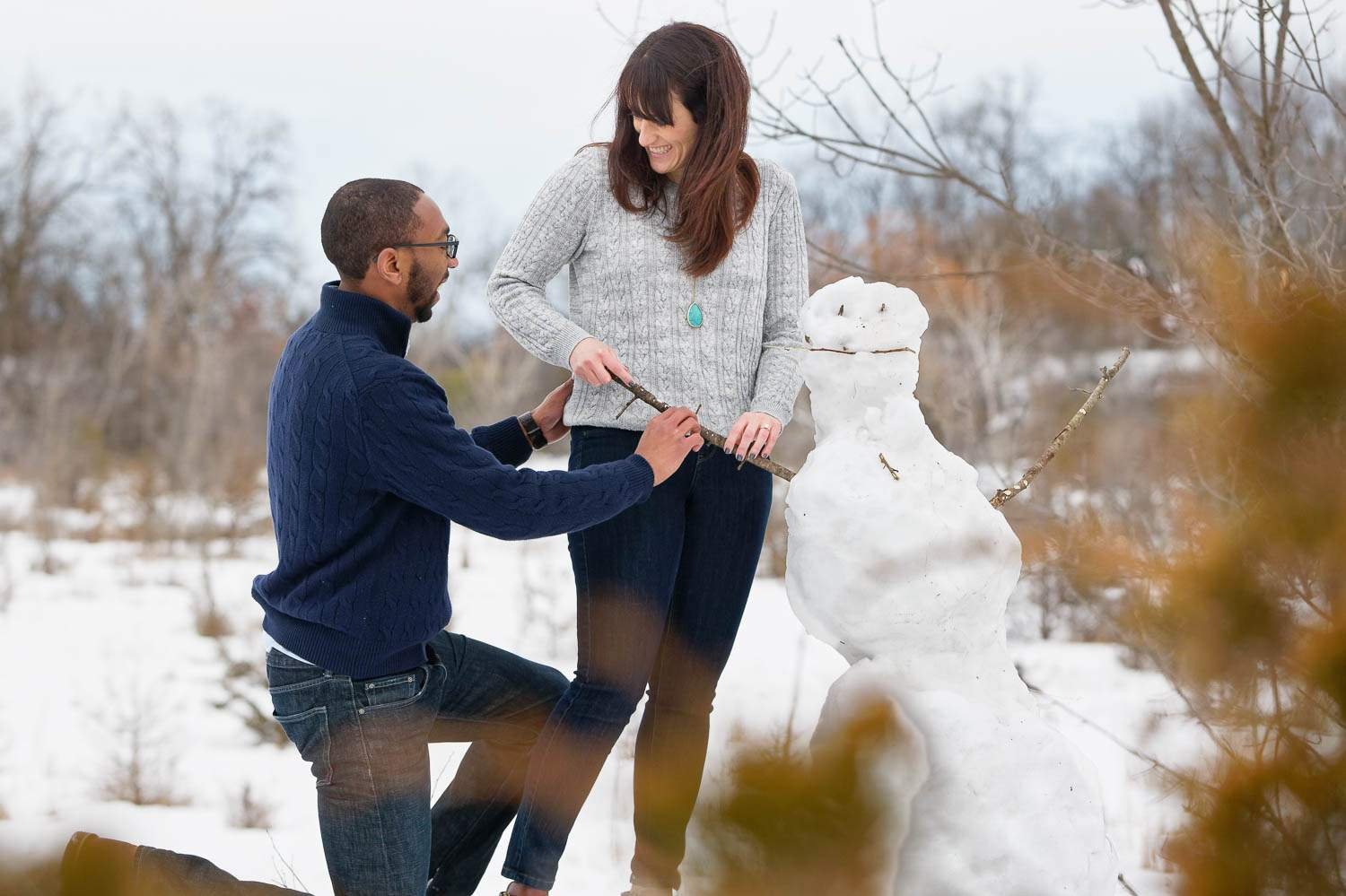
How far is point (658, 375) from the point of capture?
218cm

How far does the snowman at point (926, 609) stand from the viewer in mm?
1611

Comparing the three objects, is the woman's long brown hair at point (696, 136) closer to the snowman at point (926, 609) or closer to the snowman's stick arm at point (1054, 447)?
the snowman at point (926, 609)

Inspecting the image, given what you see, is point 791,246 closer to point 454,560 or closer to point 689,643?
point 689,643

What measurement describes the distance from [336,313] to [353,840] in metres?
0.85

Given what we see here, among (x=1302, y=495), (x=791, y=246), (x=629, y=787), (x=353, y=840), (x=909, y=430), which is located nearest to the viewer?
(x=1302, y=495)

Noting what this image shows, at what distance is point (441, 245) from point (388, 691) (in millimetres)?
748

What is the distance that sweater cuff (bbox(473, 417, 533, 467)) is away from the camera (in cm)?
236

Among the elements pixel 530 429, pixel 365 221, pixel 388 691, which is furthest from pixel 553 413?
pixel 388 691

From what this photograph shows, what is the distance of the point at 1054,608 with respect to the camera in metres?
6.96

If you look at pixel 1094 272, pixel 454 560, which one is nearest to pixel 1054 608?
pixel 1094 272

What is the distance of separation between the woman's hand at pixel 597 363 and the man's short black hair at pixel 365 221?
34 centimetres

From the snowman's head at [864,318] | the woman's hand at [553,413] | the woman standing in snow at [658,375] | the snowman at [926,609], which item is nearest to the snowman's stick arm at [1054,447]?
the snowman at [926,609]

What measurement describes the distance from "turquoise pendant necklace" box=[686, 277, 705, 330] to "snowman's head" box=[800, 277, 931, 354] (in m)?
0.40

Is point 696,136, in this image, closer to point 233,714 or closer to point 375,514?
point 375,514
